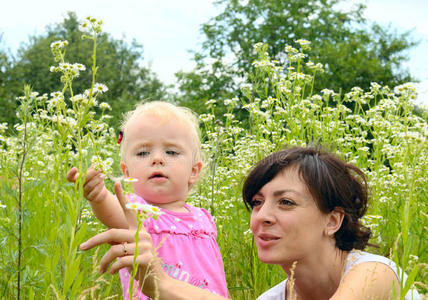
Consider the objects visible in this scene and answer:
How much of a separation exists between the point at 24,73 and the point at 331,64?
19.4 metres

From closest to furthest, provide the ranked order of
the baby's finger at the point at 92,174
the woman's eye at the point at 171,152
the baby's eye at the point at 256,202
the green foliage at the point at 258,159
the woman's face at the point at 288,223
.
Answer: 1. the baby's finger at the point at 92,174
2. the woman's face at the point at 288,223
3. the baby's eye at the point at 256,202
4. the woman's eye at the point at 171,152
5. the green foliage at the point at 258,159

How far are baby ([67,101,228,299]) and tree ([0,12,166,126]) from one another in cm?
2744

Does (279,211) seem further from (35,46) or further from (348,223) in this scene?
(35,46)

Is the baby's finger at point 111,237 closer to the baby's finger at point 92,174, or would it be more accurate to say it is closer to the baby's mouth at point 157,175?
the baby's finger at point 92,174

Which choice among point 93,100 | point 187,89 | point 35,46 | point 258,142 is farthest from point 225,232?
point 35,46

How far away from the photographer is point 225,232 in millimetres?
3367

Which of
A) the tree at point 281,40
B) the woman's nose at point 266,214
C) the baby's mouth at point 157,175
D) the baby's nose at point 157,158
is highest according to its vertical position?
the tree at point 281,40

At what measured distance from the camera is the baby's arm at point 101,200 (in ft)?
5.63

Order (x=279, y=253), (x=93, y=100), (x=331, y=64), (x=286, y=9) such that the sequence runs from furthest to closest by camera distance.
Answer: (x=286, y=9)
(x=331, y=64)
(x=279, y=253)
(x=93, y=100)

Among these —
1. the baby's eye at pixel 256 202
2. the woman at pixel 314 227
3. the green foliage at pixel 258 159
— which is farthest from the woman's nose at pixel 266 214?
the green foliage at pixel 258 159

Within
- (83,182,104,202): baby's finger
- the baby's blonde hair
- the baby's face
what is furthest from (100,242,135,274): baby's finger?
the baby's blonde hair

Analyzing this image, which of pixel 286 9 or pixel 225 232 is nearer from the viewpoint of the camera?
pixel 225 232

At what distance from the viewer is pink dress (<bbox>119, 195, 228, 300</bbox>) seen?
2375 millimetres

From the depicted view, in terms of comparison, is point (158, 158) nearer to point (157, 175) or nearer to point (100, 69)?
point (157, 175)
